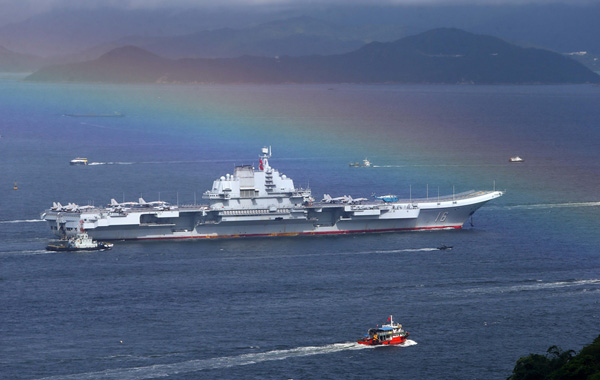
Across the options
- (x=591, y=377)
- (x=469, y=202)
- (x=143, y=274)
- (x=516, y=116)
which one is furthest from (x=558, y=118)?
(x=591, y=377)

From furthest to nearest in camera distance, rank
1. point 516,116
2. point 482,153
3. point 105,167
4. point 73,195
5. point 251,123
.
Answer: point 516,116, point 251,123, point 482,153, point 105,167, point 73,195

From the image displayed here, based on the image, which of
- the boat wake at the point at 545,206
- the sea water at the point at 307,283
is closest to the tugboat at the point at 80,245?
the sea water at the point at 307,283

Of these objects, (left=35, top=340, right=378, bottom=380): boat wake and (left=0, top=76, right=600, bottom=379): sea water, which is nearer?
(left=35, top=340, right=378, bottom=380): boat wake

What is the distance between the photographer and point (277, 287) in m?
58.4

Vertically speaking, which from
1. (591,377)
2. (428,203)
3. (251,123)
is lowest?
(591,377)

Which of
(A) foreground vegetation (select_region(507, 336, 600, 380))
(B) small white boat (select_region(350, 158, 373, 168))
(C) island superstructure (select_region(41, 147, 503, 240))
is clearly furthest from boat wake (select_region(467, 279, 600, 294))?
(B) small white boat (select_region(350, 158, 373, 168))

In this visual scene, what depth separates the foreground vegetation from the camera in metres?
37.6

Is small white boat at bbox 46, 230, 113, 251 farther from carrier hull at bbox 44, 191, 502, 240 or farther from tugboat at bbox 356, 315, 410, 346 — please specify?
tugboat at bbox 356, 315, 410, 346

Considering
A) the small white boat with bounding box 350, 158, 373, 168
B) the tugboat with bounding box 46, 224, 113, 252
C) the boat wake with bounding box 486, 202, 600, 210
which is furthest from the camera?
the small white boat with bounding box 350, 158, 373, 168

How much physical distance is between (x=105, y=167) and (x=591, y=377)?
7867 cm

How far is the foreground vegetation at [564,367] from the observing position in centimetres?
3756

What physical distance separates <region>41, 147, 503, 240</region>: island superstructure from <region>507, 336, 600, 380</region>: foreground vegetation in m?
35.0

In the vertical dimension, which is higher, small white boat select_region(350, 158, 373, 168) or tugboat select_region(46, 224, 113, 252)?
small white boat select_region(350, 158, 373, 168)

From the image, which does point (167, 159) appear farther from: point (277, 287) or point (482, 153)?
point (277, 287)
